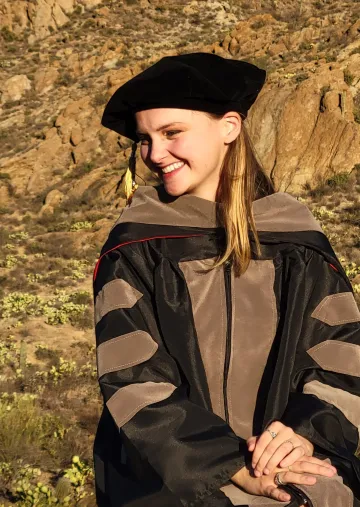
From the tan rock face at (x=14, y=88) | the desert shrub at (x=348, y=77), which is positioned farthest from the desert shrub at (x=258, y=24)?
the tan rock face at (x=14, y=88)

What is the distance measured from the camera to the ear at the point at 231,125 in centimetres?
200

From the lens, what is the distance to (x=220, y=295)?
192 cm

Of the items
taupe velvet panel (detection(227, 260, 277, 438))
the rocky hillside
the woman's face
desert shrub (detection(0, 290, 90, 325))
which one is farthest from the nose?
desert shrub (detection(0, 290, 90, 325))

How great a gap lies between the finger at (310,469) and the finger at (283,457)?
0.02m

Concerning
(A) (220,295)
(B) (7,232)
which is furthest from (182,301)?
(B) (7,232)

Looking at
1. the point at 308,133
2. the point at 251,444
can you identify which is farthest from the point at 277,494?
the point at 308,133

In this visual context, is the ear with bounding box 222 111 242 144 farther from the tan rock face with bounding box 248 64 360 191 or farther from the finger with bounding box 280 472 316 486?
the tan rock face with bounding box 248 64 360 191

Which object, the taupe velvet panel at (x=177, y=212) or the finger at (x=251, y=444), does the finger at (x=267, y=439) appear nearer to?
the finger at (x=251, y=444)

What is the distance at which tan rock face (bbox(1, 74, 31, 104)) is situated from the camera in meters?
31.4

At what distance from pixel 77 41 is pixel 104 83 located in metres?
9.12

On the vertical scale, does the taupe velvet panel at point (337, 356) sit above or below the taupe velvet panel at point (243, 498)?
above

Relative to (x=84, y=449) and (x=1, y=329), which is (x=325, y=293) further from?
(x=1, y=329)

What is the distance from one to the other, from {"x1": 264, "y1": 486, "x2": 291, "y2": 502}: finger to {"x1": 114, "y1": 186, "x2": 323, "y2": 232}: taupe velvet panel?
843 millimetres

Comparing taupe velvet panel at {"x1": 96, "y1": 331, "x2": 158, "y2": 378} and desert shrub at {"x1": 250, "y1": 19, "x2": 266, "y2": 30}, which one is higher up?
taupe velvet panel at {"x1": 96, "y1": 331, "x2": 158, "y2": 378}
